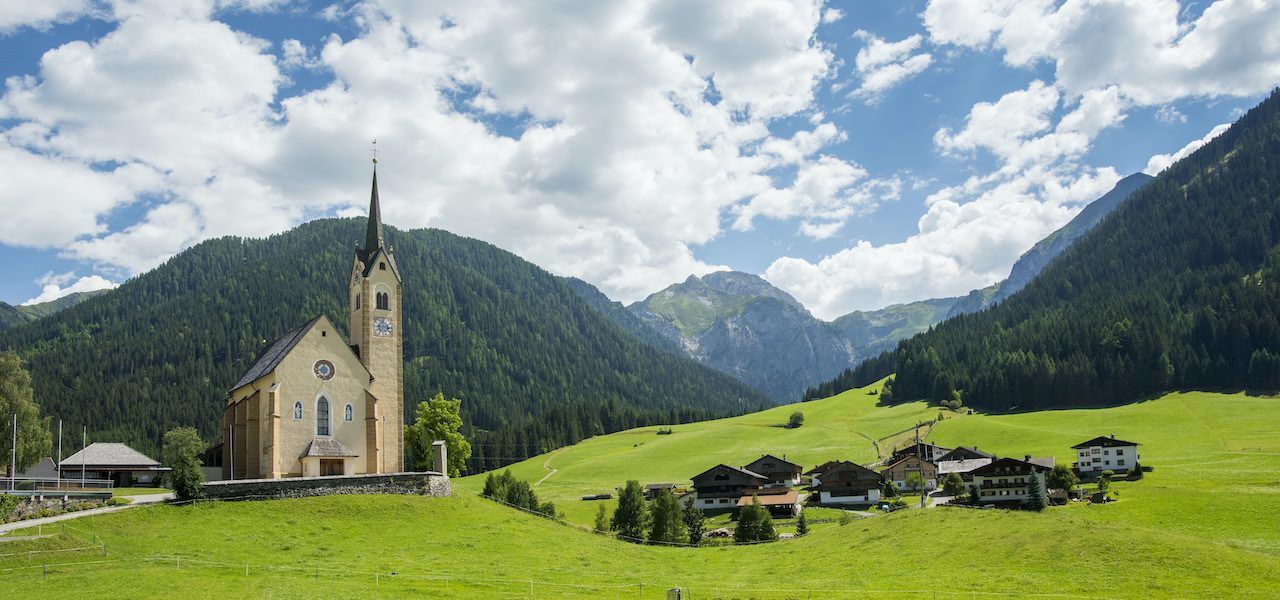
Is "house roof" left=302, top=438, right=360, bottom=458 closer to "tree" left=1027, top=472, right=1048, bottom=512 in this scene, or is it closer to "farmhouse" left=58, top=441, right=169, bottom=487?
"farmhouse" left=58, top=441, right=169, bottom=487

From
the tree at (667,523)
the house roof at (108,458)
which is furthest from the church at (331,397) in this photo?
the house roof at (108,458)

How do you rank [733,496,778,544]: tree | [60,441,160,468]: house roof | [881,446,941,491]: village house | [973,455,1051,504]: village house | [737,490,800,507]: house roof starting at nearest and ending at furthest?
[733,496,778,544]: tree, [973,455,1051,504]: village house, [60,441,160,468]: house roof, [737,490,800,507]: house roof, [881,446,941,491]: village house

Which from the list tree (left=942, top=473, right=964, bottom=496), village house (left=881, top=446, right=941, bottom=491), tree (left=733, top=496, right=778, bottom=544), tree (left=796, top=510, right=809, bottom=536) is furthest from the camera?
village house (left=881, top=446, right=941, bottom=491)

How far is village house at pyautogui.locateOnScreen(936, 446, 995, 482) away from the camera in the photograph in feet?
378

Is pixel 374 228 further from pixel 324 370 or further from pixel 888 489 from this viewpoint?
pixel 888 489

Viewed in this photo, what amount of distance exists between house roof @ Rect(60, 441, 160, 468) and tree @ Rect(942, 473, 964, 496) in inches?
3549

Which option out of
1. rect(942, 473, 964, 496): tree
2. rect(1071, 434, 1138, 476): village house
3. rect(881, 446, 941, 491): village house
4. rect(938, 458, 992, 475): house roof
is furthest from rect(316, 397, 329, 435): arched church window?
rect(1071, 434, 1138, 476): village house

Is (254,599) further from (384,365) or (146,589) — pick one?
(384,365)

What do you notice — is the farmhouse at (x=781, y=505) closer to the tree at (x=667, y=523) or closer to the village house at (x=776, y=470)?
the village house at (x=776, y=470)

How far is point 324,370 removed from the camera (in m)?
69.8

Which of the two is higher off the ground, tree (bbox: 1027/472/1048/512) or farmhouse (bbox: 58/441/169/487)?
farmhouse (bbox: 58/441/169/487)

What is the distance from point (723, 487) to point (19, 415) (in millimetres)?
76160

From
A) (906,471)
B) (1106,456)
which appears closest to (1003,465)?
(1106,456)

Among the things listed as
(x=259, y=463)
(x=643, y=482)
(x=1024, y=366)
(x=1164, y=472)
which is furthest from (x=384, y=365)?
(x=1024, y=366)
